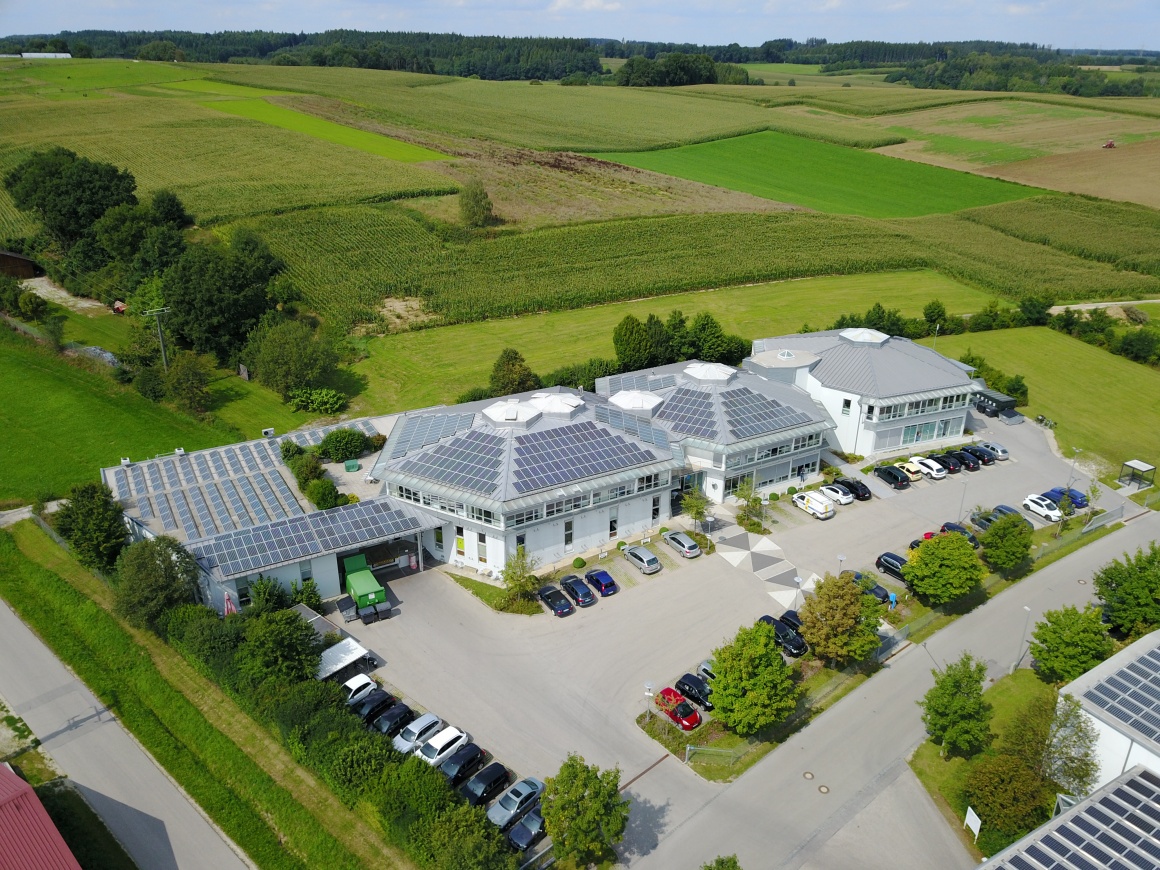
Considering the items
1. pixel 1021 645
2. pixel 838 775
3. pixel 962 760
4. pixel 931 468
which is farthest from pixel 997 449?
pixel 838 775

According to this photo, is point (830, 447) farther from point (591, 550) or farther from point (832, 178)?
point (832, 178)

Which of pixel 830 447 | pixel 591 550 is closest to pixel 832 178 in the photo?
pixel 830 447

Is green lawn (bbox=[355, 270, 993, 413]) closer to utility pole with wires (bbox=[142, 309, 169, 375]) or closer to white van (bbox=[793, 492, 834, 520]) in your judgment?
utility pole with wires (bbox=[142, 309, 169, 375])

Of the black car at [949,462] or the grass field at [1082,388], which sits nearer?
the black car at [949,462]

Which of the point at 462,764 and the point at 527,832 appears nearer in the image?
the point at 527,832

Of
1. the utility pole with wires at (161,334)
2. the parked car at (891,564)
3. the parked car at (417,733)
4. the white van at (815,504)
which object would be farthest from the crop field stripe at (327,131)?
Result: the parked car at (417,733)

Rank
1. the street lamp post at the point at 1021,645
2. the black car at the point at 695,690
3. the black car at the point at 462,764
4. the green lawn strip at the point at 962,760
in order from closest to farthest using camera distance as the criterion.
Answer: the green lawn strip at the point at 962,760, the black car at the point at 462,764, the black car at the point at 695,690, the street lamp post at the point at 1021,645

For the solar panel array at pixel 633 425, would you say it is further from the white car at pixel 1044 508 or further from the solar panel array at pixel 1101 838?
the solar panel array at pixel 1101 838

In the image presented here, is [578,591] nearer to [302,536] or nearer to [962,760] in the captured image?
[302,536]
